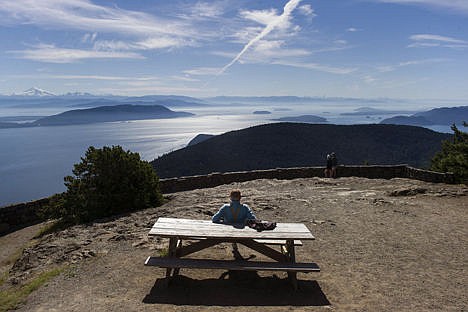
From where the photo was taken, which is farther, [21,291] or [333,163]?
[333,163]

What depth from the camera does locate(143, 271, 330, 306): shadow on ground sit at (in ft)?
Answer: 16.8

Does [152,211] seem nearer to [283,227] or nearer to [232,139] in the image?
[283,227]

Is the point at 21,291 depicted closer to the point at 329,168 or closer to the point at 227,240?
the point at 227,240

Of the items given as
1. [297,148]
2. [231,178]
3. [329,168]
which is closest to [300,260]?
[231,178]

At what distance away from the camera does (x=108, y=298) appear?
5254mm

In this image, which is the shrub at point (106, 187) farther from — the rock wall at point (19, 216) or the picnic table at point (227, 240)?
the picnic table at point (227, 240)

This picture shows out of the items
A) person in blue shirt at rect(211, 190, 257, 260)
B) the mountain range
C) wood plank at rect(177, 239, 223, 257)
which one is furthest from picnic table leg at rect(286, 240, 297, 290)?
the mountain range

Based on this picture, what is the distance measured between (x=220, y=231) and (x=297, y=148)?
87.3m

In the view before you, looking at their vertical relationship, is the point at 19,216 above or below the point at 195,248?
below

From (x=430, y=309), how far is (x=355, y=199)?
7.86m

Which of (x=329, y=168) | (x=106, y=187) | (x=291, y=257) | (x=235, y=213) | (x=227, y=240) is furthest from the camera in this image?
(x=329, y=168)

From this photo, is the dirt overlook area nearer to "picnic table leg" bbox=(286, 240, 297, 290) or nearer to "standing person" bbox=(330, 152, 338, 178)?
"picnic table leg" bbox=(286, 240, 297, 290)

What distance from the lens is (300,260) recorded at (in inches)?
267

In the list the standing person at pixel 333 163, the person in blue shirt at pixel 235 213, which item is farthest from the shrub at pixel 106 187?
the standing person at pixel 333 163
